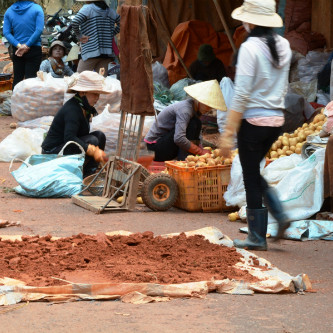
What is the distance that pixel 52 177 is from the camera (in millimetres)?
7781

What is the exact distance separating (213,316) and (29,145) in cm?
609

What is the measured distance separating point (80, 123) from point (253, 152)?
322 centimetres

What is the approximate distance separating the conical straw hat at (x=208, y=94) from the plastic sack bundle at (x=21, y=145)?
2.82m

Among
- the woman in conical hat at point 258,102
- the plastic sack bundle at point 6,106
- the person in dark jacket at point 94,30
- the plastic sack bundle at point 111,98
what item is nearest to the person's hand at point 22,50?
the person in dark jacket at point 94,30

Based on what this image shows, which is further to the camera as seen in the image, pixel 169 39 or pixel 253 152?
pixel 169 39

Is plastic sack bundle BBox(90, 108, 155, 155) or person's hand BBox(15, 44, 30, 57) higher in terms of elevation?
person's hand BBox(15, 44, 30, 57)

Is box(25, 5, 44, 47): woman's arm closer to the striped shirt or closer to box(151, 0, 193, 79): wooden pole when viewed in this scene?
the striped shirt

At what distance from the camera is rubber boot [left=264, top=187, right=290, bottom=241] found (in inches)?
218

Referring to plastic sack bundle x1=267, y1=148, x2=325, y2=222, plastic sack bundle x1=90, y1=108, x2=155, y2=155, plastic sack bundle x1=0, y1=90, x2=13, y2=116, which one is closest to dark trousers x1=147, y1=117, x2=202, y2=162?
plastic sack bundle x1=90, y1=108, x2=155, y2=155

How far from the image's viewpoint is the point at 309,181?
6652 mm

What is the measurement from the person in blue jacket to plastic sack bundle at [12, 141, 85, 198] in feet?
16.7

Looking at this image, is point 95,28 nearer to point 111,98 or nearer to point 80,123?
point 111,98

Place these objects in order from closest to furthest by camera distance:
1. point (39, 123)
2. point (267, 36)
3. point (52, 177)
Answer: point (267, 36)
point (52, 177)
point (39, 123)

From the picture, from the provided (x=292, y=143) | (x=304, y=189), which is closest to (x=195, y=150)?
(x=292, y=143)
